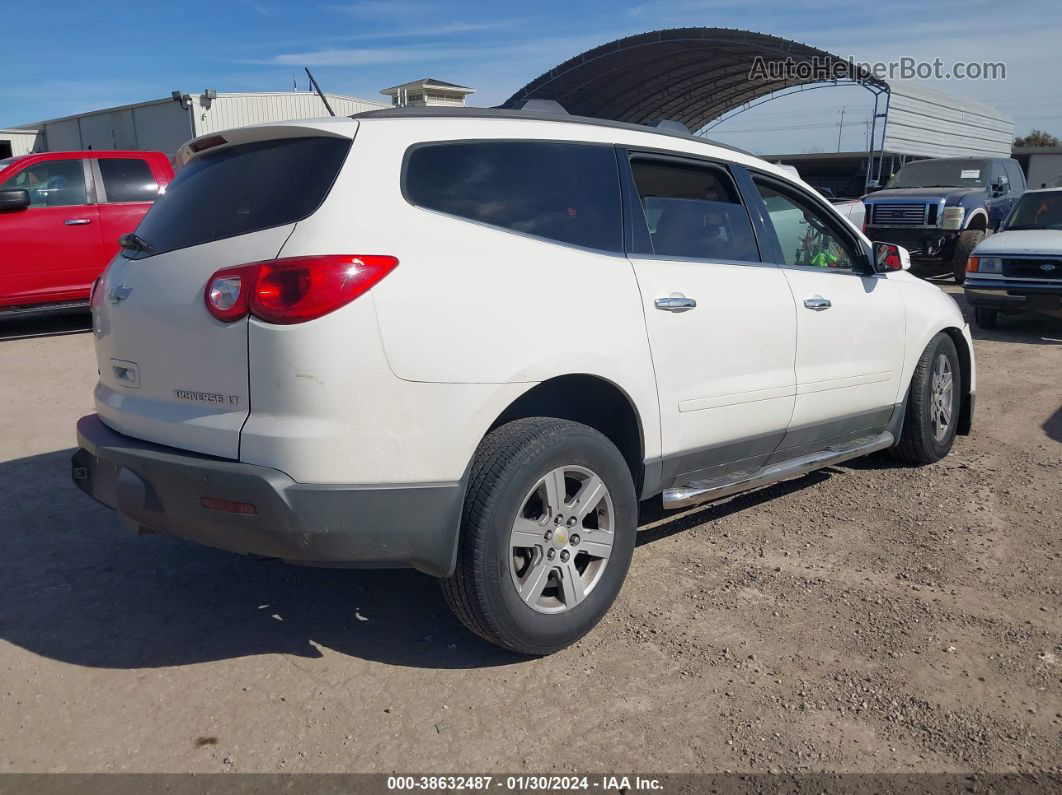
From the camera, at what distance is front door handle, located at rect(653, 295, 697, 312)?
3494 millimetres

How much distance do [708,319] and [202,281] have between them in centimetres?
194

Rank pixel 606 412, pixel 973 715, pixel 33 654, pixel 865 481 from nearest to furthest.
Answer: pixel 973 715 → pixel 33 654 → pixel 606 412 → pixel 865 481

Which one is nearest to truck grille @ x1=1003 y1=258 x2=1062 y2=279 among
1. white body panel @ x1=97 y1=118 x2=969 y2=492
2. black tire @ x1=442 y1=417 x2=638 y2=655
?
white body panel @ x1=97 y1=118 x2=969 y2=492

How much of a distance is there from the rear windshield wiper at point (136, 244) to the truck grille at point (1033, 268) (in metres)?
9.67

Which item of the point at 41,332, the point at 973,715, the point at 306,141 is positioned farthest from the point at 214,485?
the point at 41,332

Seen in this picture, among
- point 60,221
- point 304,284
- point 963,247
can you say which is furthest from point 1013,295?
point 60,221

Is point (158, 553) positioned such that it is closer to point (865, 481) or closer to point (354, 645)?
point (354, 645)

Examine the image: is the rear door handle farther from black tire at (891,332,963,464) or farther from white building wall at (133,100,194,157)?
white building wall at (133,100,194,157)

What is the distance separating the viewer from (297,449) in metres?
2.69

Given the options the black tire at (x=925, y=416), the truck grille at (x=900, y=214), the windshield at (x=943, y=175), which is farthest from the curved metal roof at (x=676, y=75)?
the black tire at (x=925, y=416)

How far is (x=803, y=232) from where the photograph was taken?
15.3ft

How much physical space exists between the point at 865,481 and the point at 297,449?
3.66 metres

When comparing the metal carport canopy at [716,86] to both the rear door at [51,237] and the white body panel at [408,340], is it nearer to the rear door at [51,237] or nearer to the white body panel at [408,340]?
the rear door at [51,237]

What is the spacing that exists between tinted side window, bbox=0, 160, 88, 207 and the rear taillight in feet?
28.1
